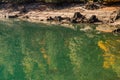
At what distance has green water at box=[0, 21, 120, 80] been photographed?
38.7 metres

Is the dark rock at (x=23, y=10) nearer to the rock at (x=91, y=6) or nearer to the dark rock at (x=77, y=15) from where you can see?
the rock at (x=91, y=6)

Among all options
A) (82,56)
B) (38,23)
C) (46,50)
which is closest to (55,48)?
(46,50)

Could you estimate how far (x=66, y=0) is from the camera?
79.6 m

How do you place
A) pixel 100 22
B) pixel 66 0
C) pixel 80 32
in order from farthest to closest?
1. pixel 66 0
2. pixel 100 22
3. pixel 80 32

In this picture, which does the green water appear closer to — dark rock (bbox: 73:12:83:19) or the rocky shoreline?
the rocky shoreline

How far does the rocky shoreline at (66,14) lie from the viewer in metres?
65.1

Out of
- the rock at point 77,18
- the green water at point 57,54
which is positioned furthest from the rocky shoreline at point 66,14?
the green water at point 57,54

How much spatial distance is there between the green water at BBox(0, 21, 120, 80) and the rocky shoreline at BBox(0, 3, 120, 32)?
401 cm

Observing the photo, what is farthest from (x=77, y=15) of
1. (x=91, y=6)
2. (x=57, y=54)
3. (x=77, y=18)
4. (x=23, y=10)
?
(x=57, y=54)

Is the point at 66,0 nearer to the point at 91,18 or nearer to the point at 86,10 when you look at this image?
the point at 86,10

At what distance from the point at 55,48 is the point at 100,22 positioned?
16.0 metres

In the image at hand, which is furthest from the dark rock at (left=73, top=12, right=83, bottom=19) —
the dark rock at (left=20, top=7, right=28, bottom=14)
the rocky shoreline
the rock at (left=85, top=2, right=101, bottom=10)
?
the dark rock at (left=20, top=7, right=28, bottom=14)

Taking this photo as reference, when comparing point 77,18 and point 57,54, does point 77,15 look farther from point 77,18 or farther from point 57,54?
point 57,54

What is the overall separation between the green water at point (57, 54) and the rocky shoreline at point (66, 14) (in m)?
4.01
